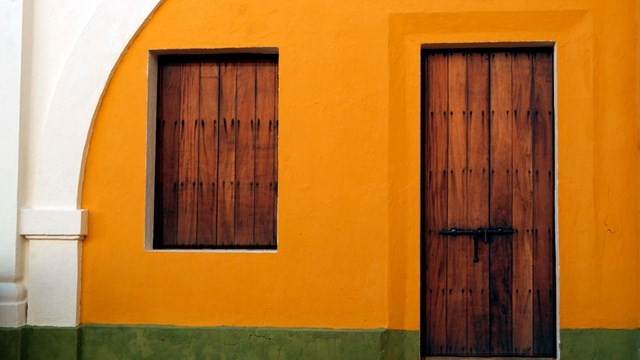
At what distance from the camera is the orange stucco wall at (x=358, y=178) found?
460 centimetres

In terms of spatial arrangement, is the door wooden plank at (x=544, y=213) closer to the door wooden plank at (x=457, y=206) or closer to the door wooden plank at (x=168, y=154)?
the door wooden plank at (x=457, y=206)

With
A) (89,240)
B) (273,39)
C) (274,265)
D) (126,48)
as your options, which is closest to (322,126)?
(273,39)

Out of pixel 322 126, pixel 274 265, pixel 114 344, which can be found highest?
pixel 322 126

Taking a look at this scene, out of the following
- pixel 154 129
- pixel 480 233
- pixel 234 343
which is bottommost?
pixel 234 343

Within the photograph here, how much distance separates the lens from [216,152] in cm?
498

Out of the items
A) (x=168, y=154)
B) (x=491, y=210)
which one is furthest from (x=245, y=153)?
(x=491, y=210)

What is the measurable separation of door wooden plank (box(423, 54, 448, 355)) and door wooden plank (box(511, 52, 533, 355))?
0.53 metres

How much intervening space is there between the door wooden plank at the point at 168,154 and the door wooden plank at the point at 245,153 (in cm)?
49

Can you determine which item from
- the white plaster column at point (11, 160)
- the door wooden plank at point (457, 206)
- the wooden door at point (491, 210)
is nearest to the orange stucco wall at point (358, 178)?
the wooden door at point (491, 210)

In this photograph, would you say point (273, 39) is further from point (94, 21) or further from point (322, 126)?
point (94, 21)

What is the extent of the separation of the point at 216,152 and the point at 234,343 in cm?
147

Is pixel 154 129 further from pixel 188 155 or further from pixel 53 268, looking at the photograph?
pixel 53 268

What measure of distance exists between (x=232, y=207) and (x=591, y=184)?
2.70 m

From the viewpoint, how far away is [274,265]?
4699 mm
